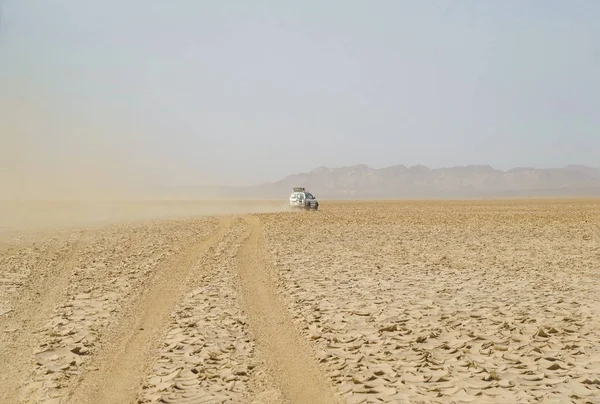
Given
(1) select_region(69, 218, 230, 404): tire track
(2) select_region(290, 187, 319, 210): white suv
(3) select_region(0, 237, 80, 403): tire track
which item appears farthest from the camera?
(2) select_region(290, 187, 319, 210): white suv

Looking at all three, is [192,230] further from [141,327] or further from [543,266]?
[141,327]

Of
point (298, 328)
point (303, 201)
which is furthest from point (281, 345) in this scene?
point (303, 201)

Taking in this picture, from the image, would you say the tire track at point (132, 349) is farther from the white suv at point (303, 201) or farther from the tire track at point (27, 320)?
the white suv at point (303, 201)

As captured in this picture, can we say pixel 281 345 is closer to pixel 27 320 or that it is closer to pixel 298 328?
pixel 298 328

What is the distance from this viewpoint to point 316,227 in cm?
3350

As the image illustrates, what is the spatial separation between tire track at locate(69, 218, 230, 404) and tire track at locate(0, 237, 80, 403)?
890 mm

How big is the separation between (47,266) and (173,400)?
12034 millimetres

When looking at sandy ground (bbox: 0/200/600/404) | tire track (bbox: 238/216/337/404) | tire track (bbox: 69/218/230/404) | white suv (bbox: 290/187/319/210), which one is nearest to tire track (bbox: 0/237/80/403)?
sandy ground (bbox: 0/200/600/404)

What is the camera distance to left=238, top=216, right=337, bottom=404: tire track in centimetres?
711

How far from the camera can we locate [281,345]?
9023mm

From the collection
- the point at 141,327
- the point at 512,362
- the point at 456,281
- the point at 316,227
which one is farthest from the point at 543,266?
the point at 316,227

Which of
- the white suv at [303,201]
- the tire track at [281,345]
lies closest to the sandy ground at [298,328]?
the tire track at [281,345]

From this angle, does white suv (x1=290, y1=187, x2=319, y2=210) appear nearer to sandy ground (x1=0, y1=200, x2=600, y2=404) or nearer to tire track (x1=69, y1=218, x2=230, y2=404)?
sandy ground (x1=0, y1=200, x2=600, y2=404)

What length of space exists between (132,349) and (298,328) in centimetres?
271
